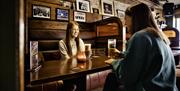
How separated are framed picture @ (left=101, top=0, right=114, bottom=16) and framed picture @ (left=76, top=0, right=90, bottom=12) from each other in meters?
0.65

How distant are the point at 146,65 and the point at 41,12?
288 centimetres

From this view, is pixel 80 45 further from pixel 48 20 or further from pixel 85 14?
pixel 85 14

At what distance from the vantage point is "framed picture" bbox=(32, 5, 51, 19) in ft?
12.2

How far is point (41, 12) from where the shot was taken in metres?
3.82

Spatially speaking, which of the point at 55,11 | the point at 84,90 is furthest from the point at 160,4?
the point at 84,90

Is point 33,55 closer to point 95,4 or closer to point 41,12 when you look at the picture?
point 41,12

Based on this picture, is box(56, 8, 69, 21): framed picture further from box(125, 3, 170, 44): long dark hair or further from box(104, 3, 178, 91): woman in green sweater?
box(104, 3, 178, 91): woman in green sweater

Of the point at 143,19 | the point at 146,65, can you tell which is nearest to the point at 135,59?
the point at 146,65

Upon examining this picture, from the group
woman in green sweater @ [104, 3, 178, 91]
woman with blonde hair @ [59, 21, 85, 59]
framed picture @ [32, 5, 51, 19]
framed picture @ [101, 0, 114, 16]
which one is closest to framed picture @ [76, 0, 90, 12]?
framed picture @ [101, 0, 114, 16]

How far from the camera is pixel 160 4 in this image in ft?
30.4

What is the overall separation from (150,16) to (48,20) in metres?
2.79

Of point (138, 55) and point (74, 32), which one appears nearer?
point (138, 55)

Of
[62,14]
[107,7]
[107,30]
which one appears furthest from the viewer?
[107,7]

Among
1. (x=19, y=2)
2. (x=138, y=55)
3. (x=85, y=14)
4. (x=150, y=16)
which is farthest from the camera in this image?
(x=85, y=14)
